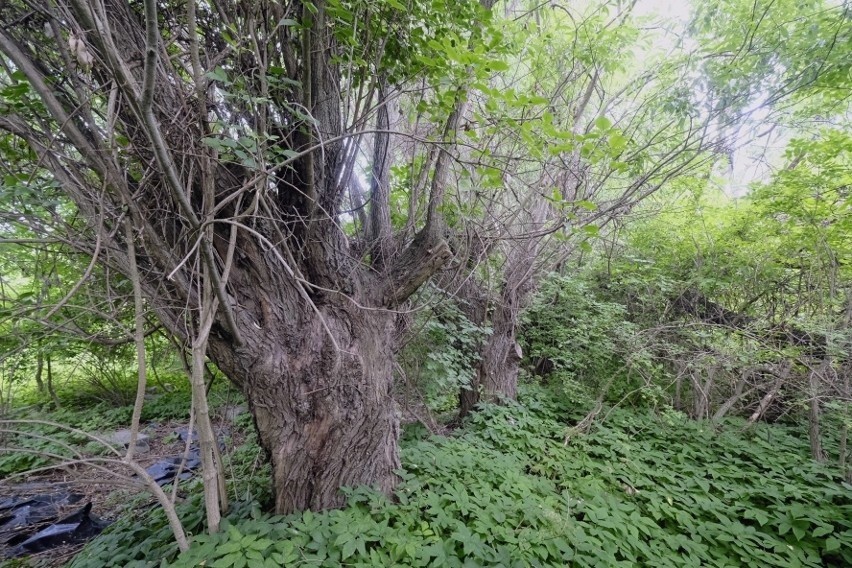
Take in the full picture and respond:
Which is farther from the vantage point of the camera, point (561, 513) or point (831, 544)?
point (561, 513)

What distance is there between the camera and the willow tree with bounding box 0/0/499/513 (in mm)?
1414

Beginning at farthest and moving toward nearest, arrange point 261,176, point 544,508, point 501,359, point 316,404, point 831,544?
1. point 501,359
2. point 544,508
3. point 831,544
4. point 316,404
5. point 261,176

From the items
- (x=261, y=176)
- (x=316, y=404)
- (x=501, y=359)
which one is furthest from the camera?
(x=501, y=359)

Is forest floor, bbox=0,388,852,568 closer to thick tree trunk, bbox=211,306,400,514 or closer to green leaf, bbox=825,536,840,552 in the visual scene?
green leaf, bbox=825,536,840,552

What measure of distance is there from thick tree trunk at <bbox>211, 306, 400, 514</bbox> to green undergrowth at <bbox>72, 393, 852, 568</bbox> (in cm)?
16

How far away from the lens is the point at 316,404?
1.99 meters

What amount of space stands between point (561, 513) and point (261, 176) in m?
2.83

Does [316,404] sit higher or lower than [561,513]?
higher

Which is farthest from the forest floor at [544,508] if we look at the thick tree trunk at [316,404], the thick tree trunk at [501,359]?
the thick tree trunk at [501,359]

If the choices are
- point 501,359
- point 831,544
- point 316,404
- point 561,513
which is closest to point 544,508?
point 561,513

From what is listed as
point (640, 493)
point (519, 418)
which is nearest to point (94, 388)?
point (519, 418)

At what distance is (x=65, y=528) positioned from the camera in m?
2.63

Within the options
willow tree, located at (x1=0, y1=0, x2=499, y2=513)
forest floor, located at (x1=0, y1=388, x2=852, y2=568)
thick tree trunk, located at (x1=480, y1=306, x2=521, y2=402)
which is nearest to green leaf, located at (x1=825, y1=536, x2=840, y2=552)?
forest floor, located at (x1=0, y1=388, x2=852, y2=568)

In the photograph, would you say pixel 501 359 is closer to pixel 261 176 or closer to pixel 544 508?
pixel 544 508
